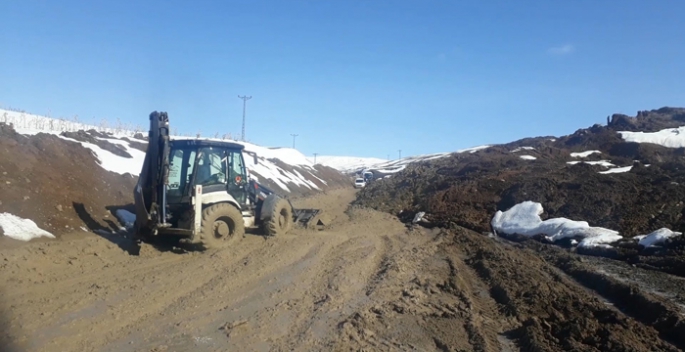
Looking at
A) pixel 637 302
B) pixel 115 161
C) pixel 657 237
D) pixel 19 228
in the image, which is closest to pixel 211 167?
pixel 19 228

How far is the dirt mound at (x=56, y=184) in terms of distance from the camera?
11672 millimetres

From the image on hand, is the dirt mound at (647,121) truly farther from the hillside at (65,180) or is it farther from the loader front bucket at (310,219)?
the hillside at (65,180)

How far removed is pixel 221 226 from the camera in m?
10.7

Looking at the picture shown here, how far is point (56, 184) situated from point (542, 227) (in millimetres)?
14016

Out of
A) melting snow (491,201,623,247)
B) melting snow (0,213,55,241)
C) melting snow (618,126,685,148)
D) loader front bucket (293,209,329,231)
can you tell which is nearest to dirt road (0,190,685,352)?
melting snow (0,213,55,241)

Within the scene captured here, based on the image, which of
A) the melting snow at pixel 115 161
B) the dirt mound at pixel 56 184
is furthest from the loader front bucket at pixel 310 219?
the melting snow at pixel 115 161

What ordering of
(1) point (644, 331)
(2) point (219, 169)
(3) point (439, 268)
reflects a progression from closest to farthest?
1. (1) point (644, 331)
2. (3) point (439, 268)
3. (2) point (219, 169)

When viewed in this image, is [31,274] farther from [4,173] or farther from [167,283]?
[4,173]

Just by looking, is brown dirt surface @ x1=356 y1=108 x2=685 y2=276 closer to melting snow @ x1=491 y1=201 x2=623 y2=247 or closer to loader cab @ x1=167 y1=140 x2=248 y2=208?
melting snow @ x1=491 y1=201 x2=623 y2=247

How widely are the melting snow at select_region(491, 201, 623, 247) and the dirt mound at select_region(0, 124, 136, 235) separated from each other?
12133mm

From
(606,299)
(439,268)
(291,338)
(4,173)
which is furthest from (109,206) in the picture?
(606,299)

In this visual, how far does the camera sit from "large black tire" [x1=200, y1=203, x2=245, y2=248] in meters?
10.3

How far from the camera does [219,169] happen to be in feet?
38.8

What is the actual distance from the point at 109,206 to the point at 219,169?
4.66m
